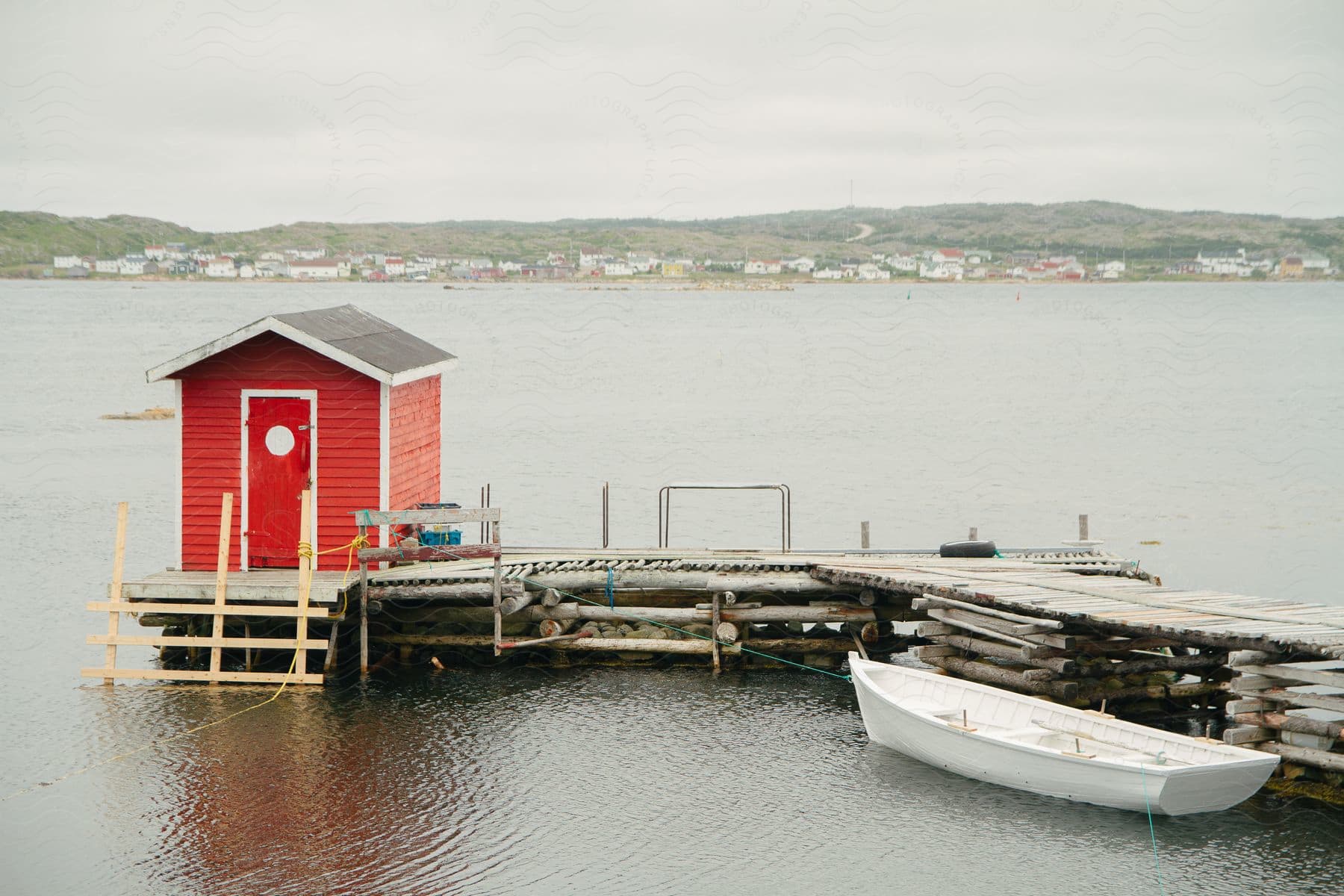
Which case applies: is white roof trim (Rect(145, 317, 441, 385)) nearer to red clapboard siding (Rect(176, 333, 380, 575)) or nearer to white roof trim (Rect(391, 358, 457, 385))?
white roof trim (Rect(391, 358, 457, 385))

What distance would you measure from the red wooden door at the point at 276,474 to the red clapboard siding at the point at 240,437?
187 millimetres

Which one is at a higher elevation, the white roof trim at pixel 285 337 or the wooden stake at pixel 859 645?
the white roof trim at pixel 285 337

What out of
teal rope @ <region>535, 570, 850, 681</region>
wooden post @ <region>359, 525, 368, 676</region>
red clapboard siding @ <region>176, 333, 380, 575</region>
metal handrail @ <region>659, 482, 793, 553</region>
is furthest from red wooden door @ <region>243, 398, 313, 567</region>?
metal handrail @ <region>659, 482, 793, 553</region>

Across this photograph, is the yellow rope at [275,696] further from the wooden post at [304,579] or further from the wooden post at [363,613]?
the wooden post at [363,613]

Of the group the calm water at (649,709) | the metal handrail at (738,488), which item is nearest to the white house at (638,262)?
the calm water at (649,709)

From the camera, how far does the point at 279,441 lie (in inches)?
877

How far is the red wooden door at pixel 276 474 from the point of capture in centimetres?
2219

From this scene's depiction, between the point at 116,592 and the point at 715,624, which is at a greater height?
the point at 116,592

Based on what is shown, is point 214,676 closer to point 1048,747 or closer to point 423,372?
point 423,372

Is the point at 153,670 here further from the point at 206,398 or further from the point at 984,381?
the point at 984,381

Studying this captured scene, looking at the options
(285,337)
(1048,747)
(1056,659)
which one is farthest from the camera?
(285,337)

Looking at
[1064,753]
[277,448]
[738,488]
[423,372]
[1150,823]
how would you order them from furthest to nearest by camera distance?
[738,488], [423,372], [277,448], [1064,753], [1150,823]

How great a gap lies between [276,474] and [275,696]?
3398mm

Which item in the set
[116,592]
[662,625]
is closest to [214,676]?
[116,592]
